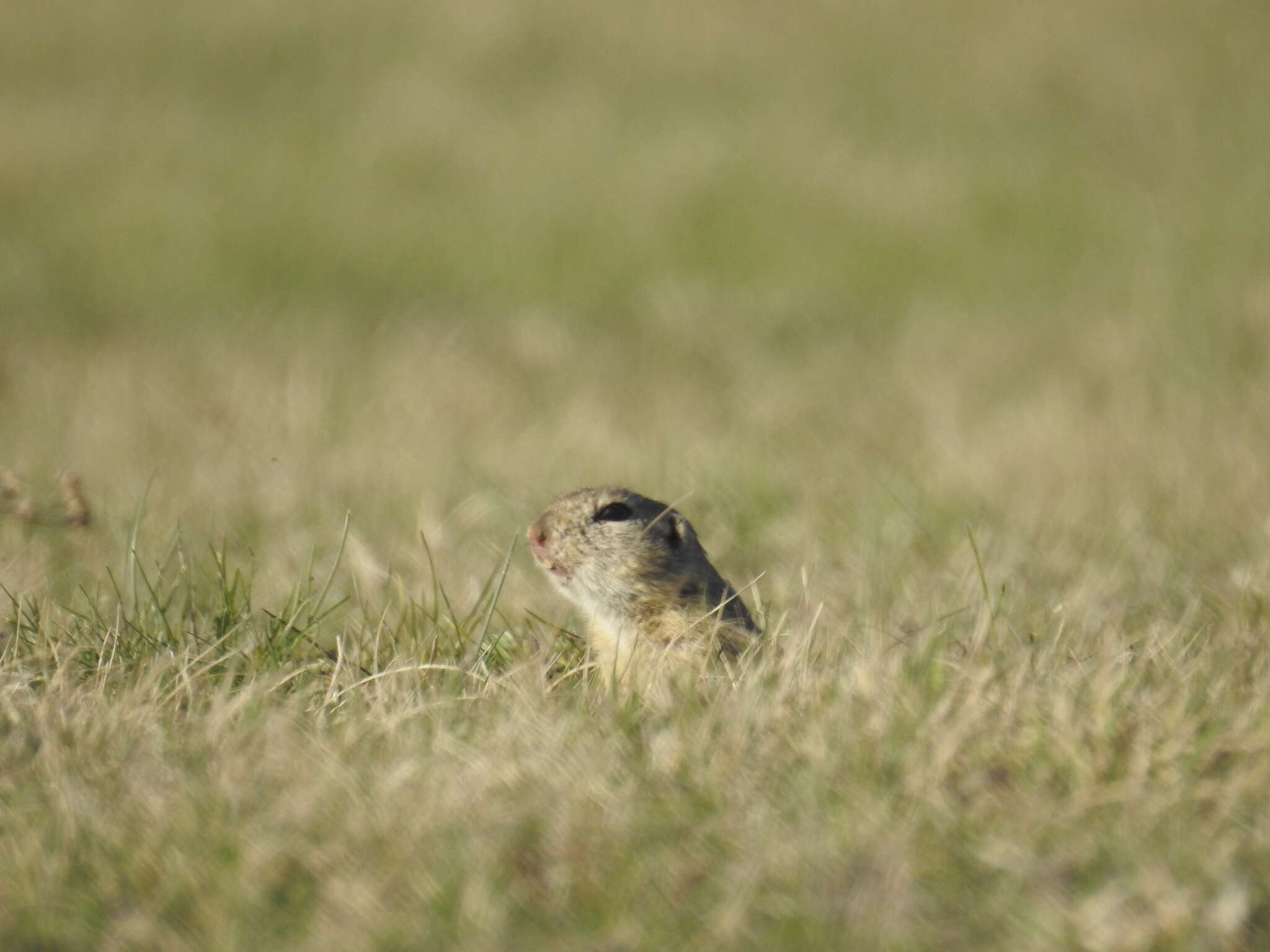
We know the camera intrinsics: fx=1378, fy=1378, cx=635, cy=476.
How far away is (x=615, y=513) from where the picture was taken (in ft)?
11.3

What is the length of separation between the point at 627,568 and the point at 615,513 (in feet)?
0.57

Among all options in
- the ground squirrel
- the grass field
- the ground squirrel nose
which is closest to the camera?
the grass field

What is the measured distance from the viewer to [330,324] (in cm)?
844

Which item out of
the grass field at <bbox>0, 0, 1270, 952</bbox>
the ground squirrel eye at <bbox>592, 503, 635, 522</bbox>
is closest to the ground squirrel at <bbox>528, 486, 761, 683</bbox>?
the ground squirrel eye at <bbox>592, 503, 635, 522</bbox>

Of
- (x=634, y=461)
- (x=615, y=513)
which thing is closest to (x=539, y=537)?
(x=615, y=513)

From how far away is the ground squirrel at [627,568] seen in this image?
327 centimetres

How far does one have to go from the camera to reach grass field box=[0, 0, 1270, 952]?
6.72 ft

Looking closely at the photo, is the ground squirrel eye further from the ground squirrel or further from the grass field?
the grass field

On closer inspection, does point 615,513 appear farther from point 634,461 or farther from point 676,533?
point 634,461

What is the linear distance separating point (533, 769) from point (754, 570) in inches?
79.1

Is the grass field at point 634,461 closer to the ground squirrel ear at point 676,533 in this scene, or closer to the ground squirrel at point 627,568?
the ground squirrel at point 627,568

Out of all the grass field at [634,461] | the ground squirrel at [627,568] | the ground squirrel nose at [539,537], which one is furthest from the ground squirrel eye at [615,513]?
the grass field at [634,461]

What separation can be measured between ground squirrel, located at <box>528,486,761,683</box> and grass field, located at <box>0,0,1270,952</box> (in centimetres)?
14

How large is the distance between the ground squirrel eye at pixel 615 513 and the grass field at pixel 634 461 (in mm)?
371
